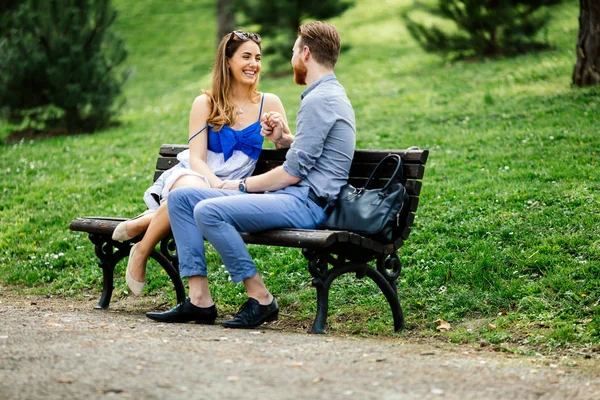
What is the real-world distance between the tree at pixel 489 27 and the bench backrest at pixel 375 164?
437 inches

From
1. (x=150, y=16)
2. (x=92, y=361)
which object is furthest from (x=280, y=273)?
(x=150, y=16)

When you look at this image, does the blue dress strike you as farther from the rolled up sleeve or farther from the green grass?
the green grass

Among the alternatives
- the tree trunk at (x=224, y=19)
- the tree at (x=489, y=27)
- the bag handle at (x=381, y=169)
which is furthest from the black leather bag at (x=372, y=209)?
the tree trunk at (x=224, y=19)

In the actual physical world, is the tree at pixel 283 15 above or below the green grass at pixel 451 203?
above

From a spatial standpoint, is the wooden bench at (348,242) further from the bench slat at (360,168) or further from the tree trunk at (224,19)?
the tree trunk at (224,19)

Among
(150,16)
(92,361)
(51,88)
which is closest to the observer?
(92,361)

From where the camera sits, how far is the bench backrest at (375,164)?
16.4 ft

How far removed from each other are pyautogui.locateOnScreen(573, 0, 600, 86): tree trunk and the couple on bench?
6.75 metres

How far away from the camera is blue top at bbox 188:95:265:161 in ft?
18.0

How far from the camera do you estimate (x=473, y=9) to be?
15711 millimetres

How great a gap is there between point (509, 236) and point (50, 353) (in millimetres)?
3692

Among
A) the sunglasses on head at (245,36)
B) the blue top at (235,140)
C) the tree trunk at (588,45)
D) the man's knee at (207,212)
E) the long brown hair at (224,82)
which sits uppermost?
the tree trunk at (588,45)

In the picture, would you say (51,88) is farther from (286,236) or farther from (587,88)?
(286,236)

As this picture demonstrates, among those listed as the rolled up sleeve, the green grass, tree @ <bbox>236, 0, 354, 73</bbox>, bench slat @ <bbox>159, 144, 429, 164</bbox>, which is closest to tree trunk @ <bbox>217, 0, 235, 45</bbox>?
tree @ <bbox>236, 0, 354, 73</bbox>
